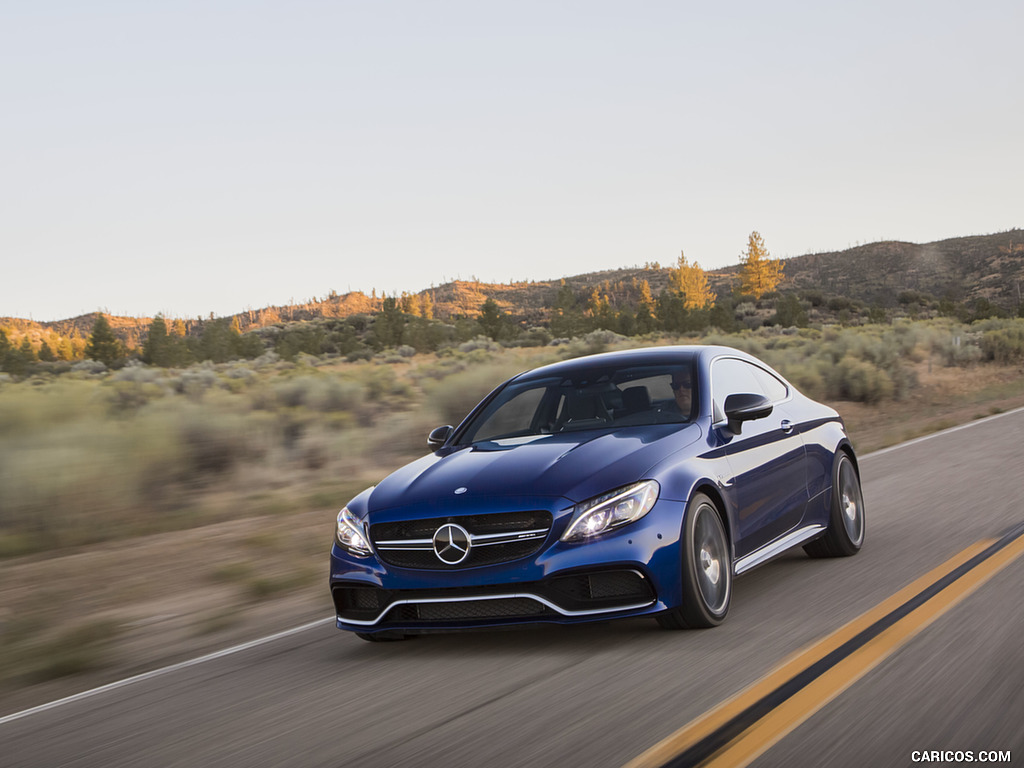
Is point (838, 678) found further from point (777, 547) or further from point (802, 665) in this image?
point (777, 547)

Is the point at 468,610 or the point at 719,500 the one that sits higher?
the point at 719,500

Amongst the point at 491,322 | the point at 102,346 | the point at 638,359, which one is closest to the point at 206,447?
the point at 638,359

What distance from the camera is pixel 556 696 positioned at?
4582mm

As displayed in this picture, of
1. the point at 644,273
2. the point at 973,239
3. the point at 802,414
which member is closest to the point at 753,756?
the point at 802,414

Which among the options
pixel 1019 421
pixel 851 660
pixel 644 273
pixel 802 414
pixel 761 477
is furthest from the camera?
pixel 644 273

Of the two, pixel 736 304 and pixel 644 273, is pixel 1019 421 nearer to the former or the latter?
pixel 736 304

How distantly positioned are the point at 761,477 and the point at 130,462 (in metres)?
8.79

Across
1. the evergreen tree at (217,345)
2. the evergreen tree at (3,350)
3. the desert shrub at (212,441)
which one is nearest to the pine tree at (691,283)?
the evergreen tree at (217,345)

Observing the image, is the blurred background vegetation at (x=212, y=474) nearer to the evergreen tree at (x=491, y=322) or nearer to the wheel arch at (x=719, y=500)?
the wheel arch at (x=719, y=500)

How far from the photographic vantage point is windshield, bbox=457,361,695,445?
642cm

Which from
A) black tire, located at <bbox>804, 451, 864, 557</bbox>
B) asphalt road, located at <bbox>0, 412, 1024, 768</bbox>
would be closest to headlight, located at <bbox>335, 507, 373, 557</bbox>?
asphalt road, located at <bbox>0, 412, 1024, 768</bbox>

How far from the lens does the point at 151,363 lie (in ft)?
240

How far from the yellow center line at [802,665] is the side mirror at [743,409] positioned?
4.07 ft

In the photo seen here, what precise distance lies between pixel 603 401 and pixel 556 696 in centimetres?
245
